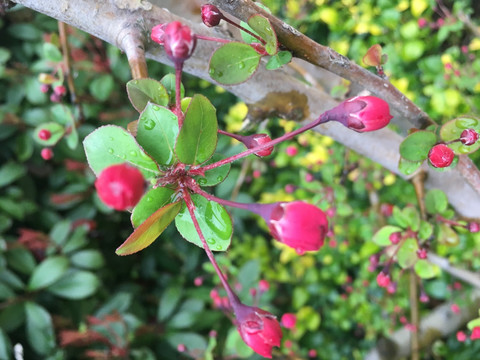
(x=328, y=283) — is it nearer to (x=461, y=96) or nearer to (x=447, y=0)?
(x=461, y=96)

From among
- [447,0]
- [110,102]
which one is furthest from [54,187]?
[447,0]

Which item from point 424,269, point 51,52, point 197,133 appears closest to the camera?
point 197,133

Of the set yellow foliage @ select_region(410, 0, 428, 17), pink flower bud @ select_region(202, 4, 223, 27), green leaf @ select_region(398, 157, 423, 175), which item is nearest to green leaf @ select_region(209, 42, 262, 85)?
pink flower bud @ select_region(202, 4, 223, 27)

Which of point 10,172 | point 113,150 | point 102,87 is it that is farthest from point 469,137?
point 10,172

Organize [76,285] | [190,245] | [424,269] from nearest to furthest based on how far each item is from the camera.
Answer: [424,269] → [76,285] → [190,245]

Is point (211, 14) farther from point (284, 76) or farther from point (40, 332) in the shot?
point (40, 332)

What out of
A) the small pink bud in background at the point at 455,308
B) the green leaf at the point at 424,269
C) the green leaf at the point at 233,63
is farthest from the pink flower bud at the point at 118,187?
the small pink bud in background at the point at 455,308

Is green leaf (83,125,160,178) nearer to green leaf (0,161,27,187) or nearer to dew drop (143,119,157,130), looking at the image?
dew drop (143,119,157,130)
